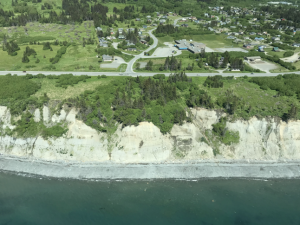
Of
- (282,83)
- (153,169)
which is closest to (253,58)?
(282,83)

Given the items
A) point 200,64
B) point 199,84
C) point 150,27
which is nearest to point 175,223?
point 199,84

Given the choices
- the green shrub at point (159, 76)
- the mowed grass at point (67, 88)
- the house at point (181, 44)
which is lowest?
the house at point (181, 44)

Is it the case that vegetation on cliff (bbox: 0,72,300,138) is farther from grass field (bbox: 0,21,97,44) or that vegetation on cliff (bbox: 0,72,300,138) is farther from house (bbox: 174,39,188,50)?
grass field (bbox: 0,21,97,44)

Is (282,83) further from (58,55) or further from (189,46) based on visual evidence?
(58,55)

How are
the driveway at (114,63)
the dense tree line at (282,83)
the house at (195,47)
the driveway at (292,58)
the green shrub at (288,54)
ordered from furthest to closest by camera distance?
the house at (195,47) < the green shrub at (288,54) < the driveway at (292,58) < the driveway at (114,63) < the dense tree line at (282,83)

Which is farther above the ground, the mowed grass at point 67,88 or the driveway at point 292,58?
the driveway at point 292,58

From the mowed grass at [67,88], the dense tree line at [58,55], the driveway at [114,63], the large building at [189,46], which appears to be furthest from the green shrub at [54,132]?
the large building at [189,46]

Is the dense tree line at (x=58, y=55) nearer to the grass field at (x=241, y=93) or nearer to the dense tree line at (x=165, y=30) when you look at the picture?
the grass field at (x=241, y=93)
